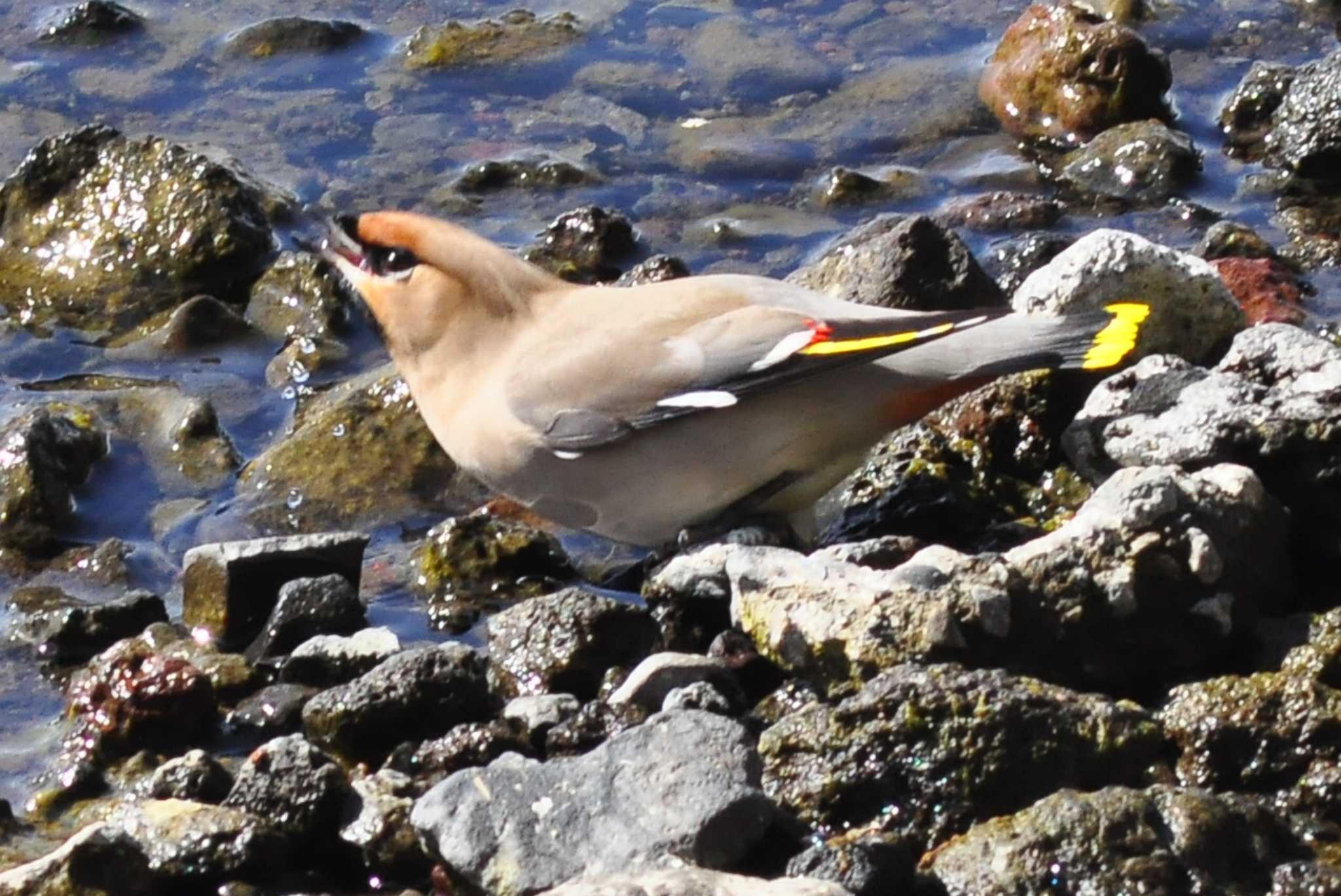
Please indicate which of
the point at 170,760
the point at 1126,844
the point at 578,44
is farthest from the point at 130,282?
the point at 1126,844

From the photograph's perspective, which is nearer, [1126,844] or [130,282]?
[1126,844]

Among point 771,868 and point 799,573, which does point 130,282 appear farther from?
point 771,868

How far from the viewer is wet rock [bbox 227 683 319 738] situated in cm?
597

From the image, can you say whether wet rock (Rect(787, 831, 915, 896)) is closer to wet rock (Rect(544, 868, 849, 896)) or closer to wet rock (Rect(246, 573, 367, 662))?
wet rock (Rect(544, 868, 849, 896))

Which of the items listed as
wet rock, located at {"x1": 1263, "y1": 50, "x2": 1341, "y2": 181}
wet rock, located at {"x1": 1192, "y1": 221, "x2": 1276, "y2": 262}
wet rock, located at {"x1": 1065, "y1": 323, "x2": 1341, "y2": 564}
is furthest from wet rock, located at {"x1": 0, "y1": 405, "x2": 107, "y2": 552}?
wet rock, located at {"x1": 1263, "y1": 50, "x2": 1341, "y2": 181}

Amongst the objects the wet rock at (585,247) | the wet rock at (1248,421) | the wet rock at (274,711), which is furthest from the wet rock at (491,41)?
the wet rock at (274,711)

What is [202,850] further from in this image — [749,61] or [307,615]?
[749,61]

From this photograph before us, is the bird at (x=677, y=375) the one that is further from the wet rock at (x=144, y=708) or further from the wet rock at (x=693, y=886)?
the wet rock at (x=693, y=886)

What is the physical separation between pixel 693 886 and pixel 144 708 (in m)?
2.30

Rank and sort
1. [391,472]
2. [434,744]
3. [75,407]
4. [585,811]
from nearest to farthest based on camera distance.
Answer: [585,811] < [434,744] < [391,472] < [75,407]

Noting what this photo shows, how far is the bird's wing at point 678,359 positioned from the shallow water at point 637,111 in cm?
205

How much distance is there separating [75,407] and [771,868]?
13.8 feet

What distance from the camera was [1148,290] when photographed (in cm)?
682

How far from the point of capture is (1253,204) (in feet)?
29.5
